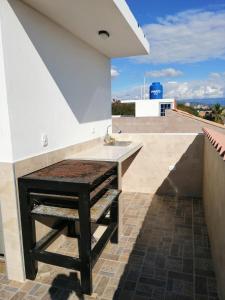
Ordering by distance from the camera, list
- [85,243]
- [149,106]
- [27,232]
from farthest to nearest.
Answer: [149,106]
[27,232]
[85,243]

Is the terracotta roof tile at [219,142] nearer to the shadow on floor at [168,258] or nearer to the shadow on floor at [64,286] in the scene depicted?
the shadow on floor at [168,258]

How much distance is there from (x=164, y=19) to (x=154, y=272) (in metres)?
8.53

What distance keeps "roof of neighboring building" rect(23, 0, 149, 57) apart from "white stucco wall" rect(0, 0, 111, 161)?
0.14 metres

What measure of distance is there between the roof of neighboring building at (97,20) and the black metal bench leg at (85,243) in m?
2.16

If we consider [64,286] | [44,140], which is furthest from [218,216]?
[44,140]

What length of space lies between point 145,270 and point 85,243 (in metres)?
0.97

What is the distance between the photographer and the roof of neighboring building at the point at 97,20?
2740 millimetres

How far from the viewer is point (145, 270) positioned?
114 inches

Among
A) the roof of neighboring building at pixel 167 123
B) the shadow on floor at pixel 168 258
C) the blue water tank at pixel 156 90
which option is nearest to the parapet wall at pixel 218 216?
the shadow on floor at pixel 168 258

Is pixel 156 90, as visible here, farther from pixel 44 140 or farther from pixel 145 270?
pixel 145 270

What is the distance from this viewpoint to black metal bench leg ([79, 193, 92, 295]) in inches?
92.2

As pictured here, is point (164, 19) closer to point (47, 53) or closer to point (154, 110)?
point (47, 53)

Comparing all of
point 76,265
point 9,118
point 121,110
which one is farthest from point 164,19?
point 121,110

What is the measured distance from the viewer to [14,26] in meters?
2.48
